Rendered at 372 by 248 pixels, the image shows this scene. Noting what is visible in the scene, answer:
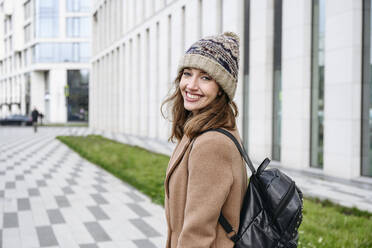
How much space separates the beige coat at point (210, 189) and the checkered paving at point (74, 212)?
11.0 feet

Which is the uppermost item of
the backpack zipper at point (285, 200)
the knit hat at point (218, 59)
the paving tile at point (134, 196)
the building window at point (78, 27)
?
the building window at point (78, 27)

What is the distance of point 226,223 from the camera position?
5.35 feet

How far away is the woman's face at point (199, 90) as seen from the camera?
5.84 feet

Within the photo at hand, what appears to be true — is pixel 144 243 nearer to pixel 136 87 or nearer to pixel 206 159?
pixel 206 159

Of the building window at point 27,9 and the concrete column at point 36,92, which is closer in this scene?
the concrete column at point 36,92

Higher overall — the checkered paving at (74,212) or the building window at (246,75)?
the building window at (246,75)

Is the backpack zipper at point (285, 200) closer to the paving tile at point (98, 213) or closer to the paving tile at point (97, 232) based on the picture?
the paving tile at point (97, 232)

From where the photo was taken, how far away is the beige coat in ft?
5.09

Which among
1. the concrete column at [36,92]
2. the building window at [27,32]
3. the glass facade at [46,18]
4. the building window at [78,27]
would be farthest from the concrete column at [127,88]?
the building window at [27,32]

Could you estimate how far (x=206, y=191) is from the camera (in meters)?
1.55

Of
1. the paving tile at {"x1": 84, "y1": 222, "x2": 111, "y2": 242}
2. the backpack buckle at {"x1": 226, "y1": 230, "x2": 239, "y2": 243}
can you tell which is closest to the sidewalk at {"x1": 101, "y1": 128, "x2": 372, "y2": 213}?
the paving tile at {"x1": 84, "y1": 222, "x2": 111, "y2": 242}

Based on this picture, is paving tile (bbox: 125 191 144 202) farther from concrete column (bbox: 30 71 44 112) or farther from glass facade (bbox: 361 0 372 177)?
concrete column (bbox: 30 71 44 112)

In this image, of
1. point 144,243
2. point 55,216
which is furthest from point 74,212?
point 144,243

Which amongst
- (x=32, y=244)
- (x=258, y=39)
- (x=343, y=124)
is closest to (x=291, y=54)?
(x=258, y=39)
